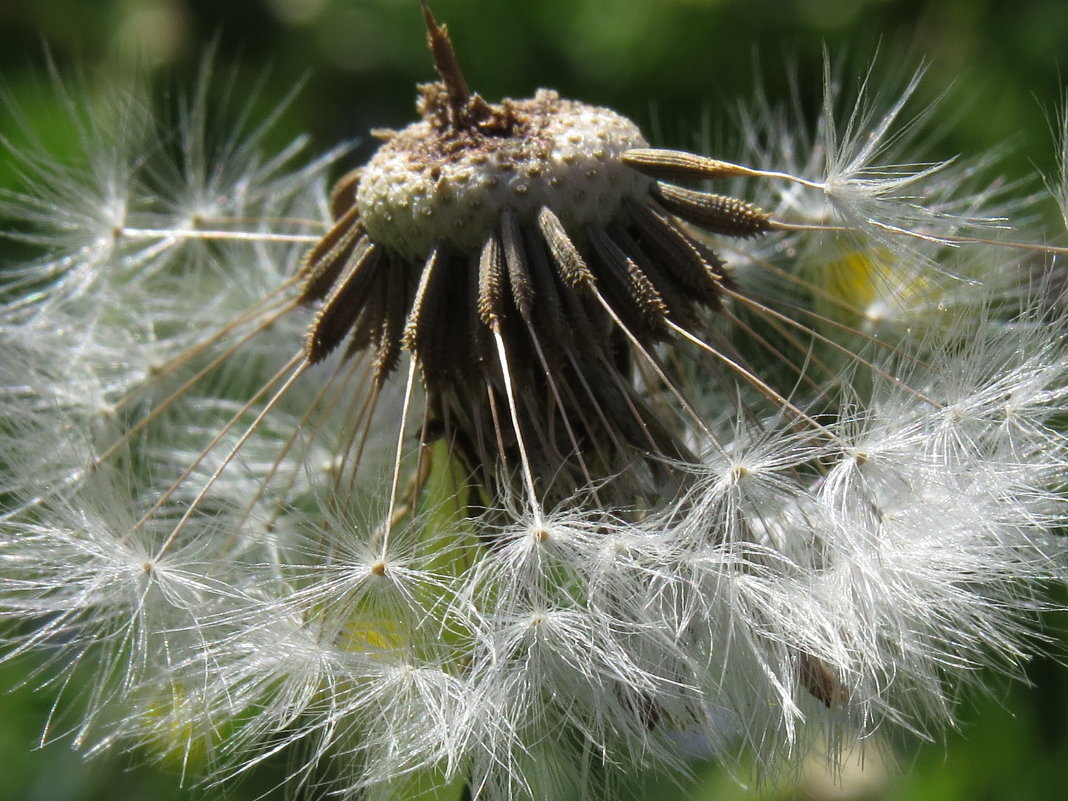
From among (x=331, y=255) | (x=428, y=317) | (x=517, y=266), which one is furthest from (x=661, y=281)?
(x=331, y=255)

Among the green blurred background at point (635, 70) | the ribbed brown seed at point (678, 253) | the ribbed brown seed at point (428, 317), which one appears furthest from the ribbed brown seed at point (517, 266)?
the green blurred background at point (635, 70)

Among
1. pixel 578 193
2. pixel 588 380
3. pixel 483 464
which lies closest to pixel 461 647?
pixel 483 464

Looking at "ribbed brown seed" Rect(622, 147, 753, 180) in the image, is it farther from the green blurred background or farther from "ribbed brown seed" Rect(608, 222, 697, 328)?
the green blurred background

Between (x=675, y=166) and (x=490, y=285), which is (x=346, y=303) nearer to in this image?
(x=490, y=285)

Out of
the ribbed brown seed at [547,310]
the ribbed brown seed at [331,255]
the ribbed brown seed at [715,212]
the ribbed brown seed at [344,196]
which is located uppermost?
the ribbed brown seed at [344,196]

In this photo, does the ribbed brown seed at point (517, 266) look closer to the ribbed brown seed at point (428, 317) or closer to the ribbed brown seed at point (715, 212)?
the ribbed brown seed at point (428, 317)

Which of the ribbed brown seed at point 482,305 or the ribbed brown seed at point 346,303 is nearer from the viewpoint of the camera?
the ribbed brown seed at point 482,305
